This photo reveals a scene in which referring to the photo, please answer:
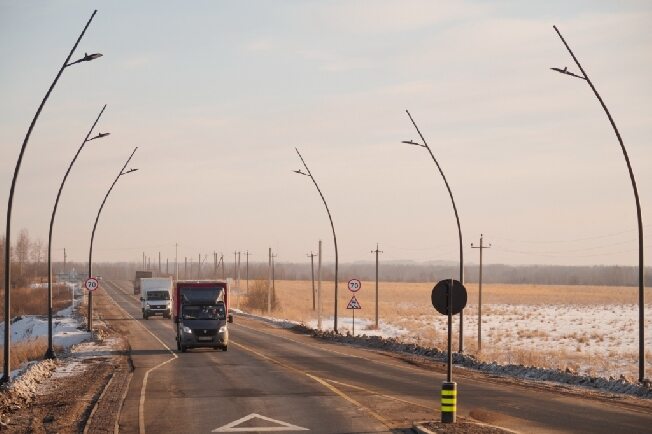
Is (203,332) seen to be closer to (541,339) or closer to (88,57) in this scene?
(88,57)

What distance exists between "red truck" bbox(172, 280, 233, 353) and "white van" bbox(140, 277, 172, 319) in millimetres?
34888

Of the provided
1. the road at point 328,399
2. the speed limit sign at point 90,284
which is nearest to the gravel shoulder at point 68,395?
the road at point 328,399

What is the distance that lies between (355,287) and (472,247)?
12.7 metres

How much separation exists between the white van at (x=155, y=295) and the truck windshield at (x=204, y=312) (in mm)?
35164

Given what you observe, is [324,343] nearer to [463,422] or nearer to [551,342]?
[551,342]

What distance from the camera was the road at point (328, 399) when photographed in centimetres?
1916

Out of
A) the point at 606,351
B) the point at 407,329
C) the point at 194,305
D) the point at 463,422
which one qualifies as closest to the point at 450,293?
the point at 463,422

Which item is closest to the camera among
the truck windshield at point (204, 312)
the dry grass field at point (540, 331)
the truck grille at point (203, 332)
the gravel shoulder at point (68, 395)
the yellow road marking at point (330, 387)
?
the gravel shoulder at point (68, 395)

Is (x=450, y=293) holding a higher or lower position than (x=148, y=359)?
higher

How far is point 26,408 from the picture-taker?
22.2 meters

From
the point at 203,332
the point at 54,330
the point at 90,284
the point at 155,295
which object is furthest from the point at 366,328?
the point at 203,332

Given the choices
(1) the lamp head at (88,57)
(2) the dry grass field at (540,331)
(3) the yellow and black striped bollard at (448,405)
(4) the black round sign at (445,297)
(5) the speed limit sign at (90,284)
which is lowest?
(2) the dry grass field at (540,331)

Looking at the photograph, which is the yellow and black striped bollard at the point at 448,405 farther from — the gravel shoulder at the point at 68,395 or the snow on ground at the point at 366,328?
the snow on ground at the point at 366,328

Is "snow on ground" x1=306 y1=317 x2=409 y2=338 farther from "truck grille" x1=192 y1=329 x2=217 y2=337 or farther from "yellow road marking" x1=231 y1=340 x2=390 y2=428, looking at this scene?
"yellow road marking" x1=231 y1=340 x2=390 y2=428
